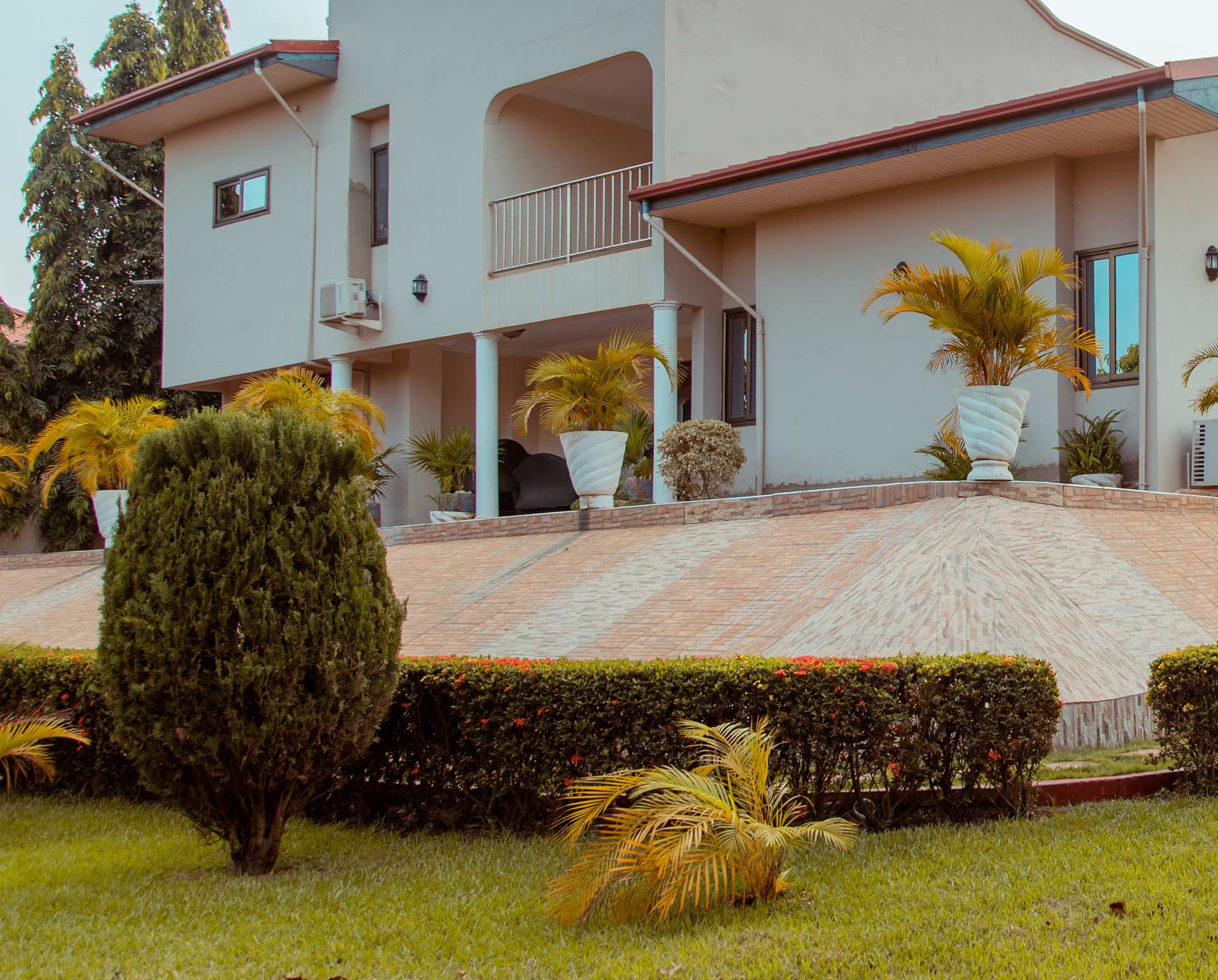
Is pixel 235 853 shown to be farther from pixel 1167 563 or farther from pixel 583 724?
pixel 1167 563

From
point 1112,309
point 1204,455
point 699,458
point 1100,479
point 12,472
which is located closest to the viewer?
point 1204,455

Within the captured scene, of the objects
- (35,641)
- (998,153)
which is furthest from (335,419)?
(998,153)

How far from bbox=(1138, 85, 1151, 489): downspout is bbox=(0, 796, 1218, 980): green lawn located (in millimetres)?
7325

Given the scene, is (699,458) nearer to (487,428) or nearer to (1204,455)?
(487,428)

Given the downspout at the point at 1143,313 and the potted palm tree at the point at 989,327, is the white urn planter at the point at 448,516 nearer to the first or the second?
the potted palm tree at the point at 989,327

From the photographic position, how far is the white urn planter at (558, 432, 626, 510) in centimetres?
1396

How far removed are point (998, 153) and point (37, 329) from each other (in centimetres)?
2020

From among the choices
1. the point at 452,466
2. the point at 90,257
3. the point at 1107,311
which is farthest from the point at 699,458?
the point at 90,257

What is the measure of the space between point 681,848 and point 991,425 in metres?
6.97

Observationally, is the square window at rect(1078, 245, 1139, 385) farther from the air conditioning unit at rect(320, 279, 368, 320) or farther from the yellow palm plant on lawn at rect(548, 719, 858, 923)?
the air conditioning unit at rect(320, 279, 368, 320)

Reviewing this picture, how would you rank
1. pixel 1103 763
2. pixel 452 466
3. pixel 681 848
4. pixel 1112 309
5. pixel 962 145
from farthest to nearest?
pixel 452 466 → pixel 1112 309 → pixel 962 145 → pixel 1103 763 → pixel 681 848

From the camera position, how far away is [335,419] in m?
15.8

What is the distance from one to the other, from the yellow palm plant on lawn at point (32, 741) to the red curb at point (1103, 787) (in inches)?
206

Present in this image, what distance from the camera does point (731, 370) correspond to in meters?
17.4
